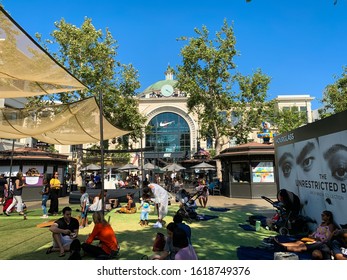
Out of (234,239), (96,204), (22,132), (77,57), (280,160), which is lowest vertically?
(234,239)

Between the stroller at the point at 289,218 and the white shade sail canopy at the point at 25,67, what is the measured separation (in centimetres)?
654

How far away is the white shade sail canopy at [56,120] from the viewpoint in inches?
282

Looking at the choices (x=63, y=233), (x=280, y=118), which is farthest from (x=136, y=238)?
(x=280, y=118)

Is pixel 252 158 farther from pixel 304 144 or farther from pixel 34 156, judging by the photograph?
pixel 34 156

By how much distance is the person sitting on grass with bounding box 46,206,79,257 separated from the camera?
5.38 meters

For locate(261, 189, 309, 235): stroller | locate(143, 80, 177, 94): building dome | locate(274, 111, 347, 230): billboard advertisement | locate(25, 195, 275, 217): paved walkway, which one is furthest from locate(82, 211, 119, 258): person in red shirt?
locate(143, 80, 177, 94): building dome

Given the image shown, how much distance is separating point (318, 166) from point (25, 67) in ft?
24.2

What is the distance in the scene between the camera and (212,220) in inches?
361

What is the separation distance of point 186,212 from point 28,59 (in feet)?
22.1

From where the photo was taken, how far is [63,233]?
5.49m

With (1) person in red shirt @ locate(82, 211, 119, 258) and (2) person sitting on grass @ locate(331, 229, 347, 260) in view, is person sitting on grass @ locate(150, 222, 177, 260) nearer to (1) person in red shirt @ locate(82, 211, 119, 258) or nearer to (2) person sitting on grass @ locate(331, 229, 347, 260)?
(1) person in red shirt @ locate(82, 211, 119, 258)

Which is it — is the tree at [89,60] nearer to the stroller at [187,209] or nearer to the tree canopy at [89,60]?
the tree canopy at [89,60]

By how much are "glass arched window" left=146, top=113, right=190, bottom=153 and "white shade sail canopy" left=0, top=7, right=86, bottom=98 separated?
42279mm
